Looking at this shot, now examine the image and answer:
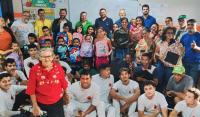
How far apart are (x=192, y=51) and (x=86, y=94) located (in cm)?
203

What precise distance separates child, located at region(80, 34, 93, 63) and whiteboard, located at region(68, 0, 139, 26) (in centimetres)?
189

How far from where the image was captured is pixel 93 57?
5922 mm

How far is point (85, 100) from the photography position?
15.3 feet

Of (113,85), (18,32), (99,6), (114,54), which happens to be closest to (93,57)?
(114,54)

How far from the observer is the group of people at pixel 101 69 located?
12.7 ft

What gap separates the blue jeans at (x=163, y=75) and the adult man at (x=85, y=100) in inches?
48.8

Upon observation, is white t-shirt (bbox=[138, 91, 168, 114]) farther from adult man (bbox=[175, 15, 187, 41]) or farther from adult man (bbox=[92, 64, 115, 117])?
adult man (bbox=[175, 15, 187, 41])

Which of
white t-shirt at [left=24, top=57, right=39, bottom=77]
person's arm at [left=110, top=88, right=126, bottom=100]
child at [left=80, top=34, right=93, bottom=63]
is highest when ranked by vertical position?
child at [left=80, top=34, right=93, bottom=63]

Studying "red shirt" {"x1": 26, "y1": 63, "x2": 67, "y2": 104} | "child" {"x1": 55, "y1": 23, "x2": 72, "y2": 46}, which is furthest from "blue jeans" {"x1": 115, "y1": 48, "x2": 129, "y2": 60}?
"red shirt" {"x1": 26, "y1": 63, "x2": 67, "y2": 104}

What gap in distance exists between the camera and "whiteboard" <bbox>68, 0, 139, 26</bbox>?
25.1ft

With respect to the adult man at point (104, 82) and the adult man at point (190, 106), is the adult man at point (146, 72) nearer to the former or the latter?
the adult man at point (104, 82)

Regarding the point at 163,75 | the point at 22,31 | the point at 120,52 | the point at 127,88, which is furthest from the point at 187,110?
the point at 22,31

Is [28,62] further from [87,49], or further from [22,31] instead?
[87,49]

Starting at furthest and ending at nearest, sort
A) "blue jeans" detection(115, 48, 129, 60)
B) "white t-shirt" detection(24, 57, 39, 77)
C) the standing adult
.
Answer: "blue jeans" detection(115, 48, 129, 60), "white t-shirt" detection(24, 57, 39, 77), the standing adult
